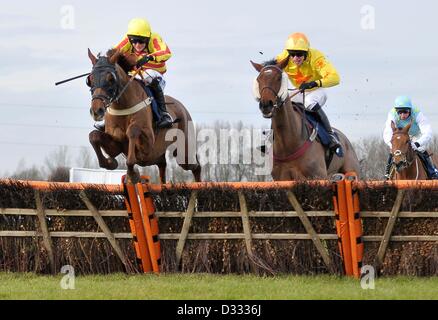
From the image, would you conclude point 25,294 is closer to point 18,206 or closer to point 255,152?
point 18,206

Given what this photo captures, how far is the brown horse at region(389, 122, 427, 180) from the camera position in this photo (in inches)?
507

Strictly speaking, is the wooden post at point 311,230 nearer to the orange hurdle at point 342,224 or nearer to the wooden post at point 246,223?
the orange hurdle at point 342,224

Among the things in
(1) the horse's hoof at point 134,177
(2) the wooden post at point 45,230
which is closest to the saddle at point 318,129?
(1) the horse's hoof at point 134,177

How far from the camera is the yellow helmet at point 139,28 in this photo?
40.3ft

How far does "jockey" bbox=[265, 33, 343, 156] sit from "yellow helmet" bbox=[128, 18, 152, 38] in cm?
166

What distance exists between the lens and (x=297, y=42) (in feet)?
39.3

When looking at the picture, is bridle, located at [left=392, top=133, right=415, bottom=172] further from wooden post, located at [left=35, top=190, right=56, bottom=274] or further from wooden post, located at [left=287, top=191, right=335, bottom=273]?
wooden post, located at [left=35, top=190, right=56, bottom=274]

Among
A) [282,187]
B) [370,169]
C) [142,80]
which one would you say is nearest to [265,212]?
[282,187]

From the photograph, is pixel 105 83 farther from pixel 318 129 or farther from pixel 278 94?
pixel 318 129

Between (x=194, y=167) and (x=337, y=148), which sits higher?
(x=337, y=148)

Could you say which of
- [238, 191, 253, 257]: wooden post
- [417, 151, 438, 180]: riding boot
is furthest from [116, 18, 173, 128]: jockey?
[417, 151, 438, 180]: riding boot

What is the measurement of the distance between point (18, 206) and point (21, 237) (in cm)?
33

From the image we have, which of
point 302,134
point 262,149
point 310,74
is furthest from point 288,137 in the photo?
point 310,74

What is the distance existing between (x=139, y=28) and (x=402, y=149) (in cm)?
371
